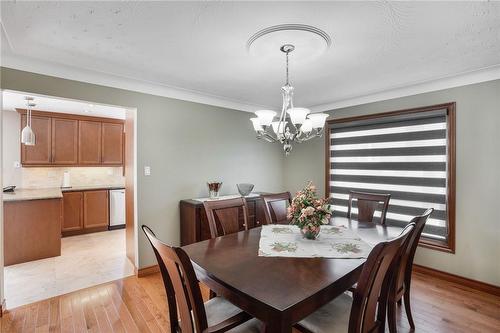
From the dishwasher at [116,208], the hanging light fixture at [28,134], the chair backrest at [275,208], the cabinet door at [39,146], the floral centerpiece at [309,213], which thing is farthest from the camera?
the dishwasher at [116,208]

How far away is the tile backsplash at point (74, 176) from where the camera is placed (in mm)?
4715

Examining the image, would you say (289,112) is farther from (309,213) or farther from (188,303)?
(188,303)

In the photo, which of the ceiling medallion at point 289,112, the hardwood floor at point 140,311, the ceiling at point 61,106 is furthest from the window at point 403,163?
the ceiling at point 61,106

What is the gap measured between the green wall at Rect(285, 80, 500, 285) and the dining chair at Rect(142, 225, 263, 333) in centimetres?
282

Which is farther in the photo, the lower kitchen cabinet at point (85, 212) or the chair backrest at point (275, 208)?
the lower kitchen cabinet at point (85, 212)

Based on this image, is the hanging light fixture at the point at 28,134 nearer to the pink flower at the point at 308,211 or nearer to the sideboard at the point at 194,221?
the sideboard at the point at 194,221

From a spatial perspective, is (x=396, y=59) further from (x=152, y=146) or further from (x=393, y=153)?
(x=152, y=146)

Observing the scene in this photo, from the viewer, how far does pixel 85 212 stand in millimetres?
4754

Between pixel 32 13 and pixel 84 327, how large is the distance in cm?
245

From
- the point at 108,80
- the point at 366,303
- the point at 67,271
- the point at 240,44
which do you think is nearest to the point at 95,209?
the point at 67,271

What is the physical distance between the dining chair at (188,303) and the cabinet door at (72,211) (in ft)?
14.2

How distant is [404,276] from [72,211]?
5.39 metres

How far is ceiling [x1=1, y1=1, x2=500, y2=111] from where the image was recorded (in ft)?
5.19

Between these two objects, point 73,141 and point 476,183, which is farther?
point 73,141
